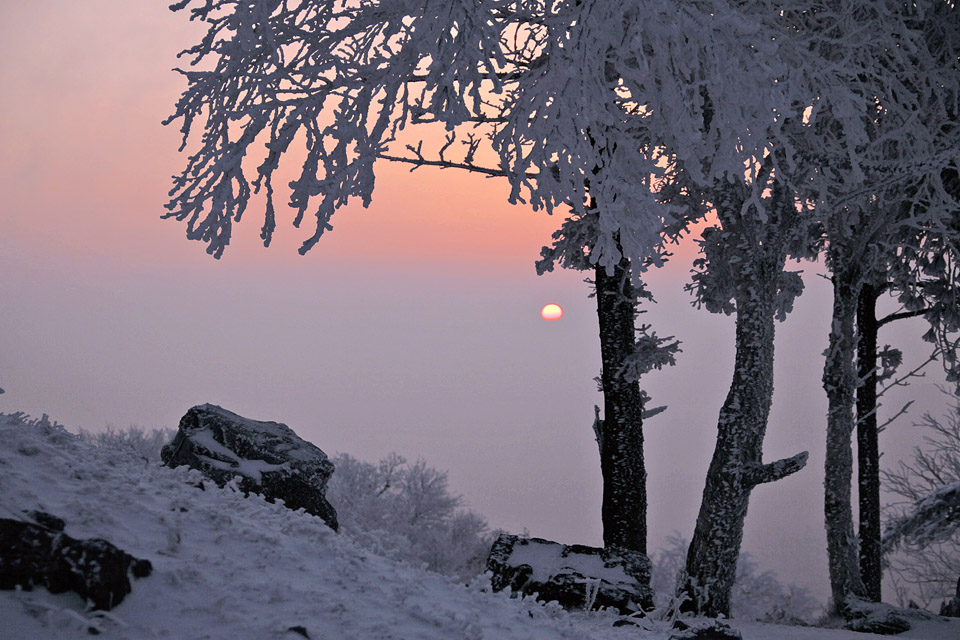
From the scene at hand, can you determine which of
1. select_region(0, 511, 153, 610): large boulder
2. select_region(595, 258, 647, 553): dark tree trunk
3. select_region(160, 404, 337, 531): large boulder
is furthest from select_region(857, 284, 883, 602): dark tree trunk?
select_region(0, 511, 153, 610): large boulder

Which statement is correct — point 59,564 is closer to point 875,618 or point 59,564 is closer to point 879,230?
point 875,618

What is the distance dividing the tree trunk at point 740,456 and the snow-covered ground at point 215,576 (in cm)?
527

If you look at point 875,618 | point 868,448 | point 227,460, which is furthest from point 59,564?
point 868,448

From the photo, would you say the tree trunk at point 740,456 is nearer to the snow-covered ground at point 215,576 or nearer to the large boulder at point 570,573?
the large boulder at point 570,573

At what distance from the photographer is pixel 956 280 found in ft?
44.8

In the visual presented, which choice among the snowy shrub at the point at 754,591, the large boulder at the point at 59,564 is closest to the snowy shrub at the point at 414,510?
the snowy shrub at the point at 754,591

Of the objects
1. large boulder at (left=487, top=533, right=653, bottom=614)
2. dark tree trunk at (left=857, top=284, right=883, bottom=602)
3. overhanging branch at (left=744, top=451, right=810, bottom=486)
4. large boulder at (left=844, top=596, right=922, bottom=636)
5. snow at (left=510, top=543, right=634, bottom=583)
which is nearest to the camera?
large boulder at (left=487, top=533, right=653, bottom=614)

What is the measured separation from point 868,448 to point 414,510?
474 inches

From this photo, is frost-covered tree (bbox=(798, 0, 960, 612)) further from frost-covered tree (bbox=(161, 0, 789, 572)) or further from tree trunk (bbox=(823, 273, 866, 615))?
frost-covered tree (bbox=(161, 0, 789, 572))

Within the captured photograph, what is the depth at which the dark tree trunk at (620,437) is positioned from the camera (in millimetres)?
10531

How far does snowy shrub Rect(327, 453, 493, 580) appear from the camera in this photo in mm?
21438

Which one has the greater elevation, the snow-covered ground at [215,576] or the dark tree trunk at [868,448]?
the dark tree trunk at [868,448]

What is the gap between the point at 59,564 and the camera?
3.37m

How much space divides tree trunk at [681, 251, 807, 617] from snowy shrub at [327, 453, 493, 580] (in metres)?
11.6
